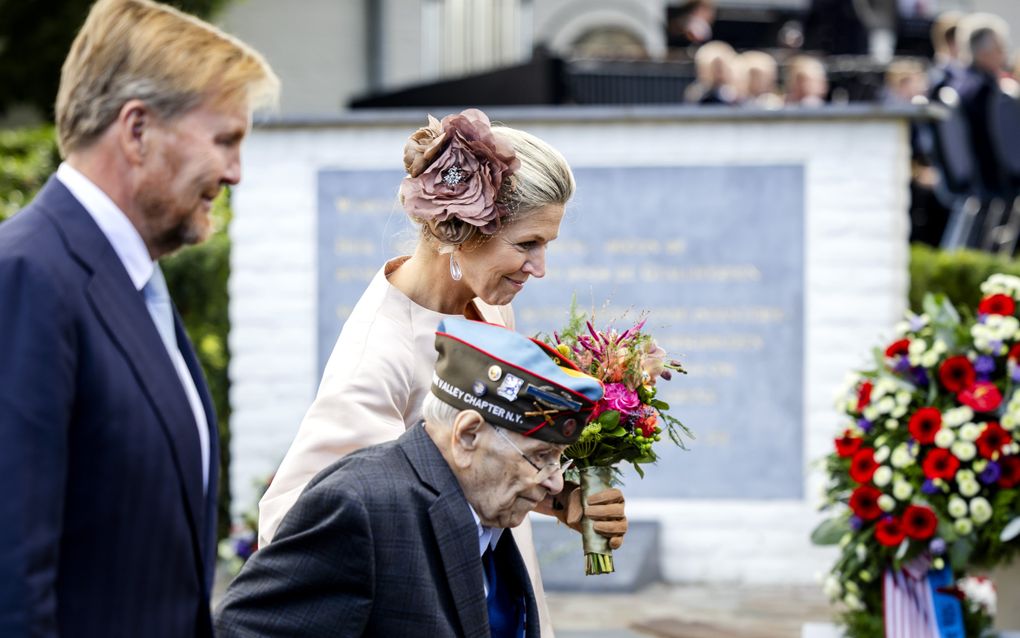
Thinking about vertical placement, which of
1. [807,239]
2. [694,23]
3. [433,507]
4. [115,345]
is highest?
[694,23]

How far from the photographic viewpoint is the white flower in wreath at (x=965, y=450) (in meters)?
4.35

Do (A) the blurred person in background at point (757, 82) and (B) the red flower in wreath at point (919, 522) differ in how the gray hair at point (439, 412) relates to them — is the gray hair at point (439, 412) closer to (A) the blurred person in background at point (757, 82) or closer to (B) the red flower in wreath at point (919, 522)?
(B) the red flower in wreath at point (919, 522)

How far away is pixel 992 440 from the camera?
4.37 metres

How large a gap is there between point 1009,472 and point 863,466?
42 cm

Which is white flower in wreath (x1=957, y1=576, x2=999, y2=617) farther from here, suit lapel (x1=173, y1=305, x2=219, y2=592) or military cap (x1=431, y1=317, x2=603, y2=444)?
suit lapel (x1=173, y1=305, x2=219, y2=592)

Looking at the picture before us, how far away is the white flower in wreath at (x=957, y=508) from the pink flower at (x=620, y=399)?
196 cm

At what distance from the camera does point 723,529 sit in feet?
23.3

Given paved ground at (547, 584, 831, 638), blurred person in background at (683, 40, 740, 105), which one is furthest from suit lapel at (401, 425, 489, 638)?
blurred person in background at (683, 40, 740, 105)

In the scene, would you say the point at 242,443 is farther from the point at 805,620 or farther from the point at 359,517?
the point at 359,517

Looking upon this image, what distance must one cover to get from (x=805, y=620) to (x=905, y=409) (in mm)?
1919

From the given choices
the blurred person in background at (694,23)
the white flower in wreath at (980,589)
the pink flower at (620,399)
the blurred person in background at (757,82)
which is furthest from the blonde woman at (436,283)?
the blurred person in background at (694,23)

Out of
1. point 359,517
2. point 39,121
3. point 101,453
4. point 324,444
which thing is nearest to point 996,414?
point 324,444

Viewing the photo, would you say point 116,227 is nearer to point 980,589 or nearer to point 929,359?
point 929,359

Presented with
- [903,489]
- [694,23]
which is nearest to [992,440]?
[903,489]
